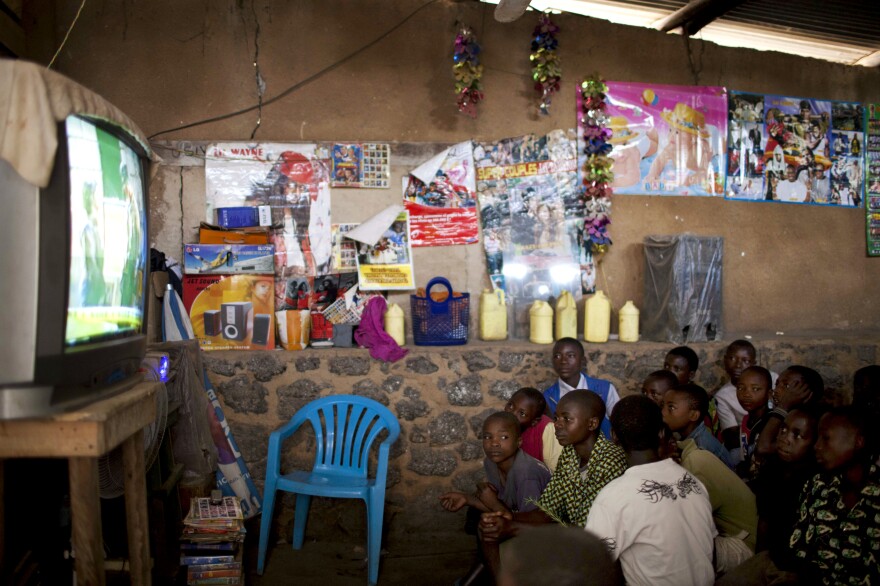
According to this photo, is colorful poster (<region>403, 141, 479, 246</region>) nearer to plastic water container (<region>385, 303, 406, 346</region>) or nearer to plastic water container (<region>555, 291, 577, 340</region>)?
plastic water container (<region>385, 303, 406, 346</region>)

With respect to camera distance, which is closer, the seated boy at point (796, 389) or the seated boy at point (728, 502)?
the seated boy at point (728, 502)

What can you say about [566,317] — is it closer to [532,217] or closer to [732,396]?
[532,217]

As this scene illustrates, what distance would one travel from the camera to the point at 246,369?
4.42 meters

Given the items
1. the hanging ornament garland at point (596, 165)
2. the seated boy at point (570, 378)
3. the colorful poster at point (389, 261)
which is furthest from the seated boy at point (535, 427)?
the hanging ornament garland at point (596, 165)

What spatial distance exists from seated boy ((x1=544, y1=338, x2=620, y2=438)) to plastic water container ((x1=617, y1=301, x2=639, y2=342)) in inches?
22.3

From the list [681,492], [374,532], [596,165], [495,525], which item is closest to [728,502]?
[681,492]

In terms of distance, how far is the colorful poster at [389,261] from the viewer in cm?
492

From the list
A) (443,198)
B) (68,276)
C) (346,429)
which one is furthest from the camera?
(443,198)

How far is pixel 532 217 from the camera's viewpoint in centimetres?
516

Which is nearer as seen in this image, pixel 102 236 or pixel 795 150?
pixel 102 236

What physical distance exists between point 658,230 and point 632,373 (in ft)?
4.02

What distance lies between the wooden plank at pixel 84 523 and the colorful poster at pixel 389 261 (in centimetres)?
307

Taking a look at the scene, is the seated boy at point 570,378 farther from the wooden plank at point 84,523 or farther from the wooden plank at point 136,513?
the wooden plank at point 84,523

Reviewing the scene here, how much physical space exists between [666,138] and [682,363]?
6.19 feet
